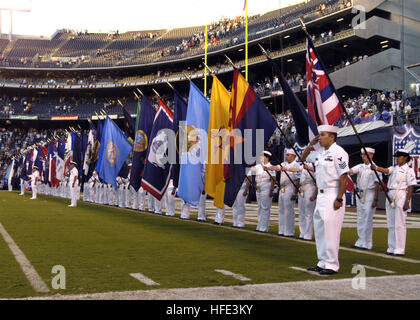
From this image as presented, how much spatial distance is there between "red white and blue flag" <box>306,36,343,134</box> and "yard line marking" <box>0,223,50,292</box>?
461cm

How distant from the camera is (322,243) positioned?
582 centimetres

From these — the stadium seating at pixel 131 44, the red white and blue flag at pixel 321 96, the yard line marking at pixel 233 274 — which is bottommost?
the yard line marking at pixel 233 274

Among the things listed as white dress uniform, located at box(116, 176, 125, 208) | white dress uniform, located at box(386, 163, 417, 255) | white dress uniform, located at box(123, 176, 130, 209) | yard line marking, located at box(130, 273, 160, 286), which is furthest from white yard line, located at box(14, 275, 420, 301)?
white dress uniform, located at box(116, 176, 125, 208)

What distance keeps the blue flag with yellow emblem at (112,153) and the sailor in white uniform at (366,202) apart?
9778mm

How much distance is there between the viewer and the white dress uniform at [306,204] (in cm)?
945

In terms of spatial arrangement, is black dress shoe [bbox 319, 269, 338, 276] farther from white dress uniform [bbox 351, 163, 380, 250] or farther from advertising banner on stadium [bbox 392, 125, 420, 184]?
advertising banner on stadium [bbox 392, 125, 420, 184]

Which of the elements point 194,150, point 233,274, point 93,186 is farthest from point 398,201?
point 93,186

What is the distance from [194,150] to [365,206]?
442 cm

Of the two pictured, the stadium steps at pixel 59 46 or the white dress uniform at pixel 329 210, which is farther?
the stadium steps at pixel 59 46

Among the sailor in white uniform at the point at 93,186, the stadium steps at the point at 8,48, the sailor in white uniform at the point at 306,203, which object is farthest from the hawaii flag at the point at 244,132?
the stadium steps at the point at 8,48

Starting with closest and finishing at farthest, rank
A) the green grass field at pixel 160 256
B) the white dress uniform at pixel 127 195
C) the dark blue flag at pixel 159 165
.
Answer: the green grass field at pixel 160 256, the dark blue flag at pixel 159 165, the white dress uniform at pixel 127 195

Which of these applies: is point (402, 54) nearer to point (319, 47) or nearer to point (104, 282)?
point (319, 47)

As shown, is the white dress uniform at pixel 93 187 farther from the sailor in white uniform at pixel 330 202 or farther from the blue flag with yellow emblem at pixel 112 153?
the sailor in white uniform at pixel 330 202
